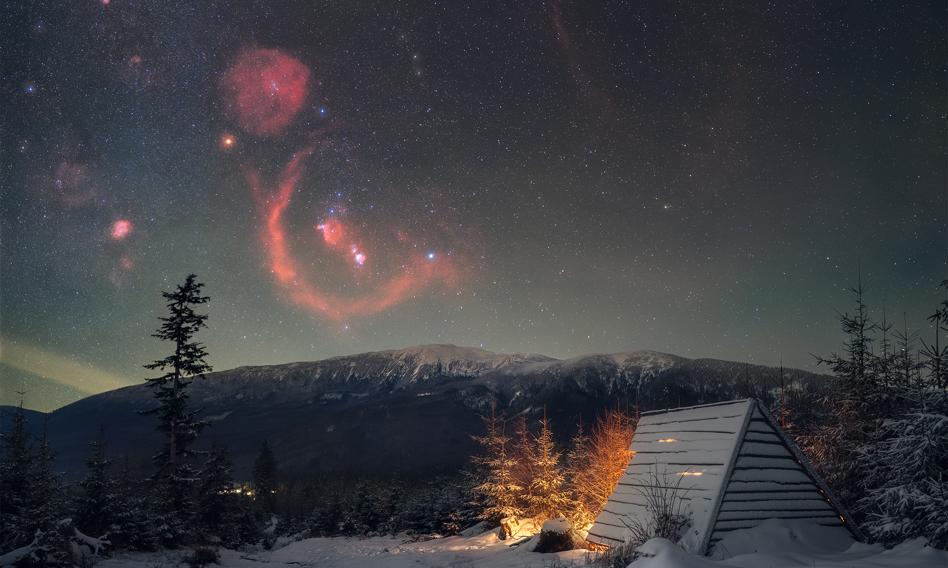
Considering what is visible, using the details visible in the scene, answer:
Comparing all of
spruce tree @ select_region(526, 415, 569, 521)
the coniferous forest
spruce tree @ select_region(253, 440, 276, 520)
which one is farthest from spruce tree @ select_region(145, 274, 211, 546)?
spruce tree @ select_region(253, 440, 276, 520)

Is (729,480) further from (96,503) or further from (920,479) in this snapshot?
(96,503)

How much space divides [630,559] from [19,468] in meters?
22.0

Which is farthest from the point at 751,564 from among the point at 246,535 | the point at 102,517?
the point at 246,535

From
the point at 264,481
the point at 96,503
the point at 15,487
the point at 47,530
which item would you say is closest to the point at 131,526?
the point at 96,503

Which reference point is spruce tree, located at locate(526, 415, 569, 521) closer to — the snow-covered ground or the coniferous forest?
the coniferous forest

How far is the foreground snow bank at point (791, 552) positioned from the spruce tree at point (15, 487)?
17166 mm

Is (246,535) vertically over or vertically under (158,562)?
under

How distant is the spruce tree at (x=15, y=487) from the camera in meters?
14.8

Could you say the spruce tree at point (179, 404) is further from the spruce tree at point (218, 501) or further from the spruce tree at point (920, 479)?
the spruce tree at point (920, 479)

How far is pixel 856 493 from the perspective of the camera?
53.3ft

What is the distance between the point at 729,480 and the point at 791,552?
5.99 feet

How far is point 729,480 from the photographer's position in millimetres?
12398

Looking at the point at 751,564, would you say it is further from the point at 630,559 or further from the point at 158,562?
the point at 158,562

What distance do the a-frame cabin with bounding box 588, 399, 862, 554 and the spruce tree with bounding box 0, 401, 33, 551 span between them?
16.7m
